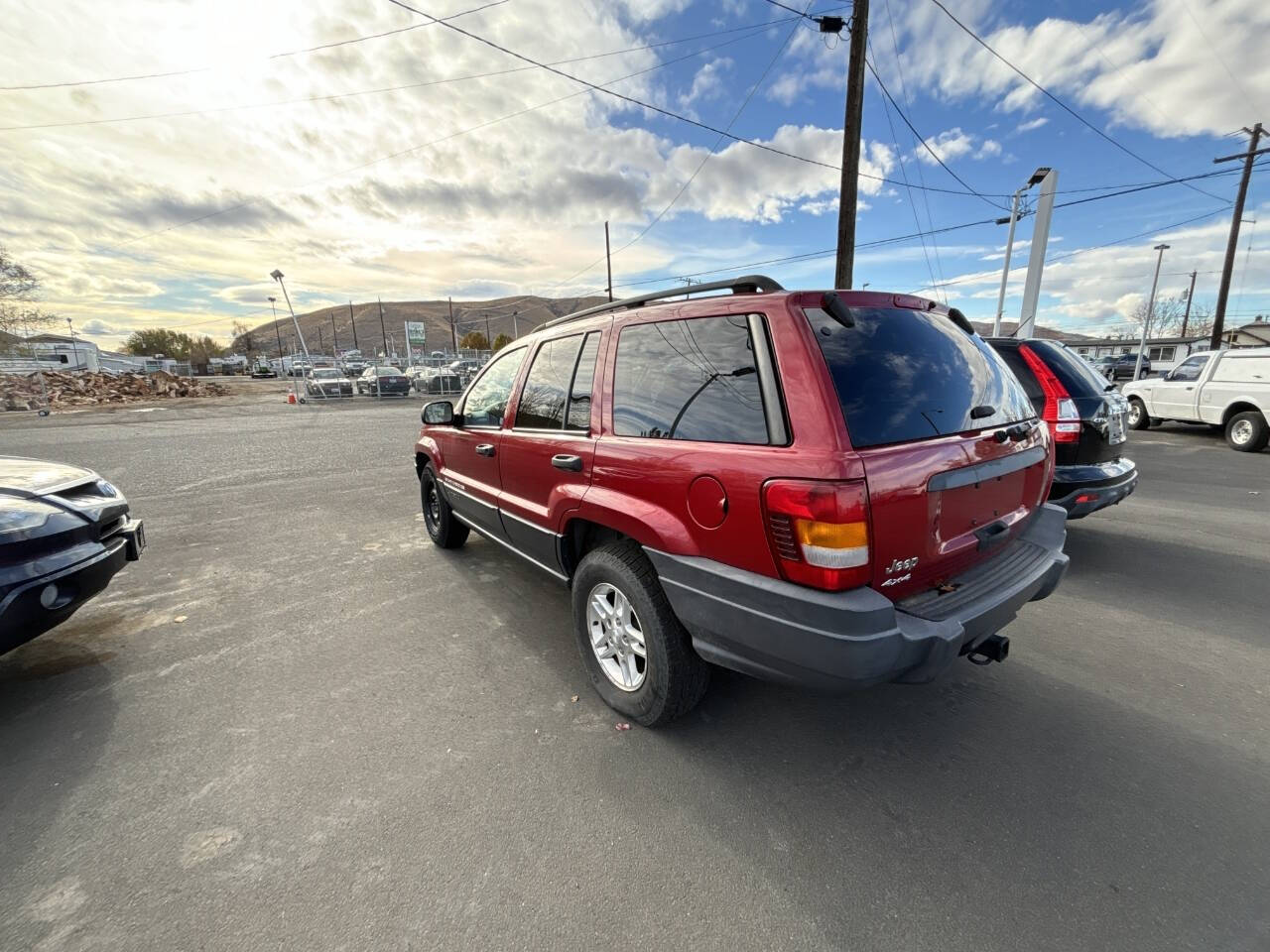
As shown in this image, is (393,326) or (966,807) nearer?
(966,807)

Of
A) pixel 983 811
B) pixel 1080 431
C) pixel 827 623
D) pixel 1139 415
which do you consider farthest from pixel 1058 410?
pixel 1139 415

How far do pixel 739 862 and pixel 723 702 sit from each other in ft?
2.99

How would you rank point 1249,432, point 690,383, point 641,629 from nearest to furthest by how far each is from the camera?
1. point 690,383
2. point 641,629
3. point 1249,432

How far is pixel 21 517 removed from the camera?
8.59 ft

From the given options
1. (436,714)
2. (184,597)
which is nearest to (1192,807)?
(436,714)

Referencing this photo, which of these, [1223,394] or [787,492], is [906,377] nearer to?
[787,492]

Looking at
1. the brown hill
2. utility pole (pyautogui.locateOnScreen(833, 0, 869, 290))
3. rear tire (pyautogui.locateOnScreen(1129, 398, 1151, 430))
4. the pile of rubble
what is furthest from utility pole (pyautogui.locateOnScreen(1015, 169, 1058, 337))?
the brown hill

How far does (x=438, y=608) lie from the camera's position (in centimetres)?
379

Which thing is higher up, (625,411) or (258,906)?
(625,411)

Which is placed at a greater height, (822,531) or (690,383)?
(690,383)

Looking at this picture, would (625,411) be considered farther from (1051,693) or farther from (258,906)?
(1051,693)

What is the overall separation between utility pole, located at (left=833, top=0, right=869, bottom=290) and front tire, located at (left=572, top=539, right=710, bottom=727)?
864 cm

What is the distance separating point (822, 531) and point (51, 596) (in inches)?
137

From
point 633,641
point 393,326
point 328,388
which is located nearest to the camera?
point 633,641
